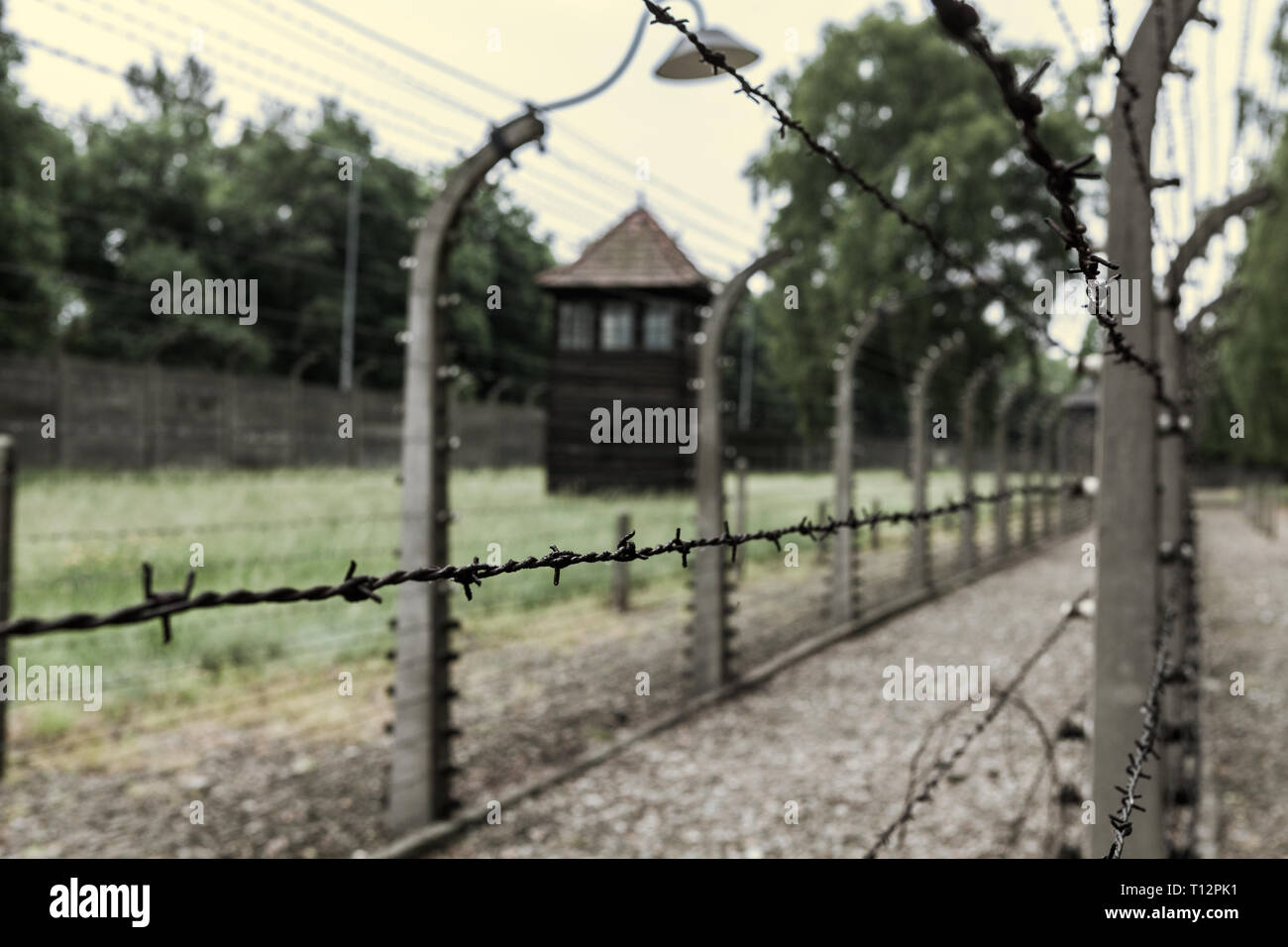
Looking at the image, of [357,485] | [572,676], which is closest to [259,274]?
[357,485]

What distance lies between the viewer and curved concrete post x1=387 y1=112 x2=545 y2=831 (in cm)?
378

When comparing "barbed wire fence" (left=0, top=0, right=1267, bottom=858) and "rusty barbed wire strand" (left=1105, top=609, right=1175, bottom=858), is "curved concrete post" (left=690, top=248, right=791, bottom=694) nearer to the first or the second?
"barbed wire fence" (left=0, top=0, right=1267, bottom=858)

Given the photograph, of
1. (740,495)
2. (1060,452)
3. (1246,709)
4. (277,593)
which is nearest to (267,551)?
(740,495)

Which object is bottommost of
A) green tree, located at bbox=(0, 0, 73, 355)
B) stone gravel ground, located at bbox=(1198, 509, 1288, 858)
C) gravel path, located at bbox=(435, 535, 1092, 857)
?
stone gravel ground, located at bbox=(1198, 509, 1288, 858)

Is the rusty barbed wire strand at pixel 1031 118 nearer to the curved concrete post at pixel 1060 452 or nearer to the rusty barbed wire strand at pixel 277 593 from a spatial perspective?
the rusty barbed wire strand at pixel 277 593

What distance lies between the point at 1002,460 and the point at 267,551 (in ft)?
35.6

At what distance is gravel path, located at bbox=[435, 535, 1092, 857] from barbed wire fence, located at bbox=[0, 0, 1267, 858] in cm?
21

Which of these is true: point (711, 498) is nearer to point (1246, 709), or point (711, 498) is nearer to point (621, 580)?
point (621, 580)

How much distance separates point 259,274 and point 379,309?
4.76 meters

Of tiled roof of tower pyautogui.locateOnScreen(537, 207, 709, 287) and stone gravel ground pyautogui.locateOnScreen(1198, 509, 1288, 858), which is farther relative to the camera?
tiled roof of tower pyautogui.locateOnScreen(537, 207, 709, 287)

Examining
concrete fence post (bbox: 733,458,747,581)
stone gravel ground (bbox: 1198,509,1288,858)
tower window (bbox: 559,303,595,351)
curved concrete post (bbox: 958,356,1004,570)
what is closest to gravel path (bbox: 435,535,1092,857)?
stone gravel ground (bbox: 1198,509,1288,858)

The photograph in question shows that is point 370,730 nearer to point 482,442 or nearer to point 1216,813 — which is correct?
point 1216,813

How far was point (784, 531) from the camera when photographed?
1676 mm

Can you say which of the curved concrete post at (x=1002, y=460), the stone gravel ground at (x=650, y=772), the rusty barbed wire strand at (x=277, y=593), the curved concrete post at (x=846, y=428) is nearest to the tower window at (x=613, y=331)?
the curved concrete post at (x=1002, y=460)
